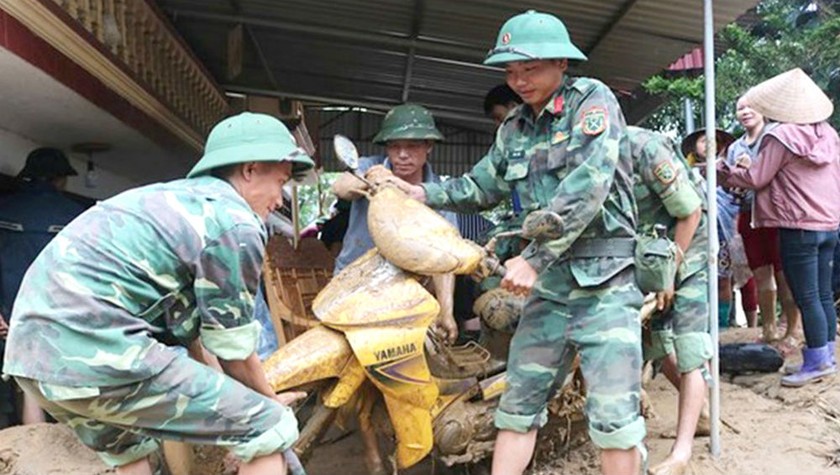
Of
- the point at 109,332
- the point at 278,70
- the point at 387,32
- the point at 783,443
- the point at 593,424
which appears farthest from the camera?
the point at 278,70

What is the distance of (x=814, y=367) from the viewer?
4.73 m

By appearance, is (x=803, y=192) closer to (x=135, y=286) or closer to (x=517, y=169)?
(x=517, y=169)

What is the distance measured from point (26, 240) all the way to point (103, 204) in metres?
2.37

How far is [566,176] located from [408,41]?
348cm

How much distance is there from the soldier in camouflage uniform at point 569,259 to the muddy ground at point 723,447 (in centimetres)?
66

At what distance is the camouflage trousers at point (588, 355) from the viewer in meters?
2.88

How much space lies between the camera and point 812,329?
4.57 meters

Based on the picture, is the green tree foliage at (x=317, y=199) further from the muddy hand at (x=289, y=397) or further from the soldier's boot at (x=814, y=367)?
the soldier's boot at (x=814, y=367)

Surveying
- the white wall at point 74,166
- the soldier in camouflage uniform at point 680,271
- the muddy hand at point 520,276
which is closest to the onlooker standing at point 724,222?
the soldier in camouflage uniform at point 680,271

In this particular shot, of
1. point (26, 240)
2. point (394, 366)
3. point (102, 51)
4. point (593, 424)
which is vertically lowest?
point (593, 424)

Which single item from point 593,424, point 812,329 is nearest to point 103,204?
point 593,424

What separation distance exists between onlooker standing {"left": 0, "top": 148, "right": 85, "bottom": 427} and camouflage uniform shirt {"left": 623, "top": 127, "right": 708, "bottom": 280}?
10.3 feet

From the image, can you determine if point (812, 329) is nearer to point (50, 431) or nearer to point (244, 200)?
point (244, 200)

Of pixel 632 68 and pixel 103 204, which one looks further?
pixel 632 68
